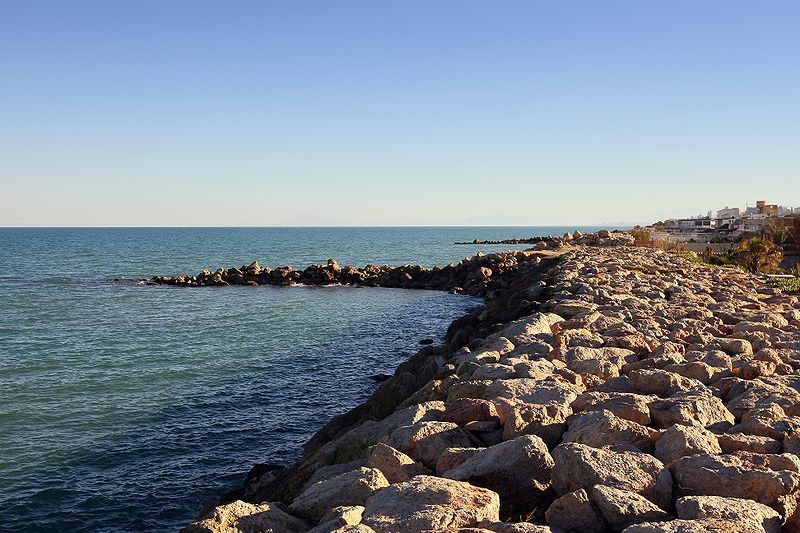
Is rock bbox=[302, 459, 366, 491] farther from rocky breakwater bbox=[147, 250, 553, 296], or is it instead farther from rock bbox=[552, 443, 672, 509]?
rocky breakwater bbox=[147, 250, 553, 296]

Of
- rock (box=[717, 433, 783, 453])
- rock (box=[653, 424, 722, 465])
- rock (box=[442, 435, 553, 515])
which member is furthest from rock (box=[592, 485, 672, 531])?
rock (box=[717, 433, 783, 453])

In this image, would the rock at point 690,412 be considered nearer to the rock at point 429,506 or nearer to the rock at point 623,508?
the rock at point 623,508

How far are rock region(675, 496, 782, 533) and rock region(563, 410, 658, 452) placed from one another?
1184 millimetres

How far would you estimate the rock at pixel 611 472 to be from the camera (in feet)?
15.2

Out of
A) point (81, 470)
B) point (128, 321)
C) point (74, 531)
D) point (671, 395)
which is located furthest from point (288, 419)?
point (128, 321)

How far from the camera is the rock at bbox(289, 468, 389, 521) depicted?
197 inches

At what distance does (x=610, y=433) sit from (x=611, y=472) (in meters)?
0.88

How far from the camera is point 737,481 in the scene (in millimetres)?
4570

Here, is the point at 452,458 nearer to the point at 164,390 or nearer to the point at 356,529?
the point at 356,529

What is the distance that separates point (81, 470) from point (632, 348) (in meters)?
10.3

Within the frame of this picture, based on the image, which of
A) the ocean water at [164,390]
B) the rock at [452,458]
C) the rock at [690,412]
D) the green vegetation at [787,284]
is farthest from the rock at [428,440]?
the green vegetation at [787,284]

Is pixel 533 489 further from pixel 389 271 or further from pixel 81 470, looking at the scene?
pixel 389 271

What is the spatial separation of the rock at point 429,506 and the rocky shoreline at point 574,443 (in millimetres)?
14

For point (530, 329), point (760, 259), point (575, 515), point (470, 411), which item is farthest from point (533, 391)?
point (760, 259)
